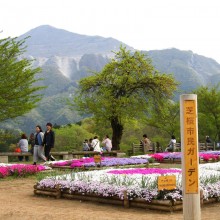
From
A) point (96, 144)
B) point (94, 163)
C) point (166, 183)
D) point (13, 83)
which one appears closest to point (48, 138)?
point (94, 163)

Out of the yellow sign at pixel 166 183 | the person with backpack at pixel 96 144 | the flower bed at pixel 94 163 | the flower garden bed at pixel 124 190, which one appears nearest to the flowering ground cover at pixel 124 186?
the flower garden bed at pixel 124 190

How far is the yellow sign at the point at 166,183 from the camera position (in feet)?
30.1

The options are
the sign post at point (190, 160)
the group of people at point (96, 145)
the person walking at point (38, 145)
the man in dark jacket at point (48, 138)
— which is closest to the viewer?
the sign post at point (190, 160)

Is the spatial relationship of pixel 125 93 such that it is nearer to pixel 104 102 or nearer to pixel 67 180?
pixel 104 102

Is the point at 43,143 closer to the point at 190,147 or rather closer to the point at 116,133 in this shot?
the point at 190,147

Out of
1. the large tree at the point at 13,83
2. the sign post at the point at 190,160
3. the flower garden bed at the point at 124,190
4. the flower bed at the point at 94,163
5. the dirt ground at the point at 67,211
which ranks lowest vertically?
the dirt ground at the point at 67,211

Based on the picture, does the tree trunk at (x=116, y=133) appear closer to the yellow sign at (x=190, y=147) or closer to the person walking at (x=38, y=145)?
the person walking at (x=38, y=145)

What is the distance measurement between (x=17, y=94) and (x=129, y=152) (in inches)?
364

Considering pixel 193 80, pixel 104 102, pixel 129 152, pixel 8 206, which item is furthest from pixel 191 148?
pixel 193 80

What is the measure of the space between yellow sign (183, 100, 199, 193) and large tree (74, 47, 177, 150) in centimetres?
2809

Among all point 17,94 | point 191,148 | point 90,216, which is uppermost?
point 17,94

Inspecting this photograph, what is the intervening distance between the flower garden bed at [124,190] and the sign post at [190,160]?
2913 millimetres

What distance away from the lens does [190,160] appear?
21.2 feet

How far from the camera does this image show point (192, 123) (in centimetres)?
657
